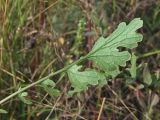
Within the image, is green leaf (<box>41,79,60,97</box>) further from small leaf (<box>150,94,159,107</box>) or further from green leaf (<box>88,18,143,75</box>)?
small leaf (<box>150,94,159,107</box>)

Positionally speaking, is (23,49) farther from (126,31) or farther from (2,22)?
(126,31)

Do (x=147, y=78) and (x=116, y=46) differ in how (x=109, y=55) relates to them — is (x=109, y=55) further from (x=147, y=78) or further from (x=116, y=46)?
(x=147, y=78)

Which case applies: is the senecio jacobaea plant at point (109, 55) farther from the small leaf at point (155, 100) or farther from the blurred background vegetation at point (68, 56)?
the small leaf at point (155, 100)

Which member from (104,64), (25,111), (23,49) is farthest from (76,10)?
(104,64)

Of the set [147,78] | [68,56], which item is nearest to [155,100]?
[147,78]

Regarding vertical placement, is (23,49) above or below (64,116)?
above

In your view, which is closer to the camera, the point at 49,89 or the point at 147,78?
the point at 49,89
